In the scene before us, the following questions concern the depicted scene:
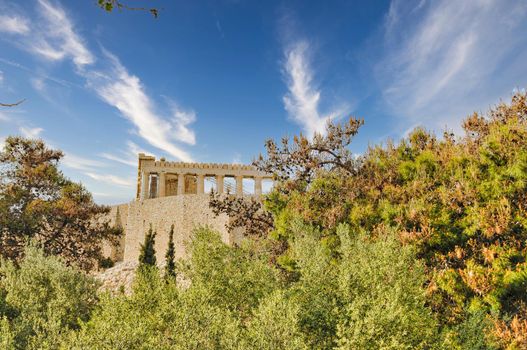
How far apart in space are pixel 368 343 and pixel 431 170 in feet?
30.0

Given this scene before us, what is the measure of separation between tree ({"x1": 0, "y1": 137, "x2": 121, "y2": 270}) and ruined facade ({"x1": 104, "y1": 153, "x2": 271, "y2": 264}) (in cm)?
812

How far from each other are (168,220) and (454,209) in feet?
80.2

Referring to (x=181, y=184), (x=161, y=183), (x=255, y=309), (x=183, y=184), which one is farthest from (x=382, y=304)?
(x=161, y=183)

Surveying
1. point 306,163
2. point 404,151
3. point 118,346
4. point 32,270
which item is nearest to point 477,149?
point 404,151

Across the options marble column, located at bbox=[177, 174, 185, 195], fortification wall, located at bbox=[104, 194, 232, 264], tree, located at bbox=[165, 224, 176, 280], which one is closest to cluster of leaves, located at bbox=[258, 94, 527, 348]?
tree, located at bbox=[165, 224, 176, 280]

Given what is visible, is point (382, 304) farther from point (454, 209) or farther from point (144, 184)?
point (144, 184)

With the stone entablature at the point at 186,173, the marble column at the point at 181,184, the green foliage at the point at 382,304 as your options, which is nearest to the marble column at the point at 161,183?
the stone entablature at the point at 186,173

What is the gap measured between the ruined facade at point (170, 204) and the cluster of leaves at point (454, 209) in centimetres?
1486

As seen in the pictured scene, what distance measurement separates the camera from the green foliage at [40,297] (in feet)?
37.1

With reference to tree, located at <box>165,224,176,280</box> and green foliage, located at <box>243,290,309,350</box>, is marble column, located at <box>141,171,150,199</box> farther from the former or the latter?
green foliage, located at <box>243,290,309,350</box>

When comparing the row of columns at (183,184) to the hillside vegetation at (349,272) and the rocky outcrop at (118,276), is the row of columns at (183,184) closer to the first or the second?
the rocky outcrop at (118,276)

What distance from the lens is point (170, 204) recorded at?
104 feet

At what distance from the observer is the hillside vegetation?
7594 millimetres

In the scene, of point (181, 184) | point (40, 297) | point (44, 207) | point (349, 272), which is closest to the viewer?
point (349, 272)
